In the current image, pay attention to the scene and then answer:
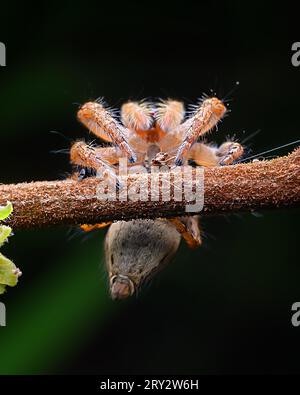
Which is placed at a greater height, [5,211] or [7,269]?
[5,211]

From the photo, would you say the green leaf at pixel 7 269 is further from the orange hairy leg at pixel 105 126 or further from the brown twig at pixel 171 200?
the orange hairy leg at pixel 105 126

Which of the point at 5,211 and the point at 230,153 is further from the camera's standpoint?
the point at 230,153

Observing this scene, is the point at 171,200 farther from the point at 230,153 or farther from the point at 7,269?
the point at 230,153

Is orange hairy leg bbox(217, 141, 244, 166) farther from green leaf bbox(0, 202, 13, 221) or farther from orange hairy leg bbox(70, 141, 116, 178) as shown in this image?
green leaf bbox(0, 202, 13, 221)

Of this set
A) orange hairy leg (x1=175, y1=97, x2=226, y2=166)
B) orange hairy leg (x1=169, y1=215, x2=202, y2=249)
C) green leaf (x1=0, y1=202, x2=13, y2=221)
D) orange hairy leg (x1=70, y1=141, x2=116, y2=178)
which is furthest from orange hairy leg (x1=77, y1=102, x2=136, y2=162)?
green leaf (x1=0, y1=202, x2=13, y2=221)

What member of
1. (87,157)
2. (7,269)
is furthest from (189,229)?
(7,269)

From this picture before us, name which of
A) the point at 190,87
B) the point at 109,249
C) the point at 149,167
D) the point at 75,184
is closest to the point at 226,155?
the point at 149,167
